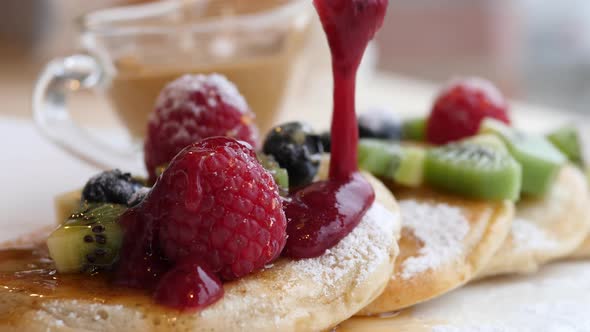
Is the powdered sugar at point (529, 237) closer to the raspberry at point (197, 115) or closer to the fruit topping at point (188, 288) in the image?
the raspberry at point (197, 115)

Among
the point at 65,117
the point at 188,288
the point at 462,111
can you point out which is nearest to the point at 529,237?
the point at 462,111

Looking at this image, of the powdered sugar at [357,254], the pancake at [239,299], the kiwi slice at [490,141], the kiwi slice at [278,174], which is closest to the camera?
the pancake at [239,299]

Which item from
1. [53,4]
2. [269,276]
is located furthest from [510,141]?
[53,4]

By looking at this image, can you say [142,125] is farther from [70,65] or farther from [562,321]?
[562,321]

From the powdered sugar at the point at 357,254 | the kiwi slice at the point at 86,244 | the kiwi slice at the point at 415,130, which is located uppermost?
the kiwi slice at the point at 86,244

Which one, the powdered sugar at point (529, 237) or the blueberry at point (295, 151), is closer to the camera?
the blueberry at point (295, 151)

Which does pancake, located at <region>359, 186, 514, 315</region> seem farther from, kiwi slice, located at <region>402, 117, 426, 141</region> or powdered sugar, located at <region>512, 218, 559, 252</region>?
kiwi slice, located at <region>402, 117, 426, 141</region>

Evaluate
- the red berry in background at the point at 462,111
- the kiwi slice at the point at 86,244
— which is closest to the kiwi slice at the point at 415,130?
the red berry in background at the point at 462,111

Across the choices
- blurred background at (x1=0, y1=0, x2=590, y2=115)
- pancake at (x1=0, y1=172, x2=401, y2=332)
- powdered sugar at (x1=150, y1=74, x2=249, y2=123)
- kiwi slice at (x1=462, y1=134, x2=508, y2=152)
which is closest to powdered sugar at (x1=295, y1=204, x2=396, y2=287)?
pancake at (x1=0, y1=172, x2=401, y2=332)
